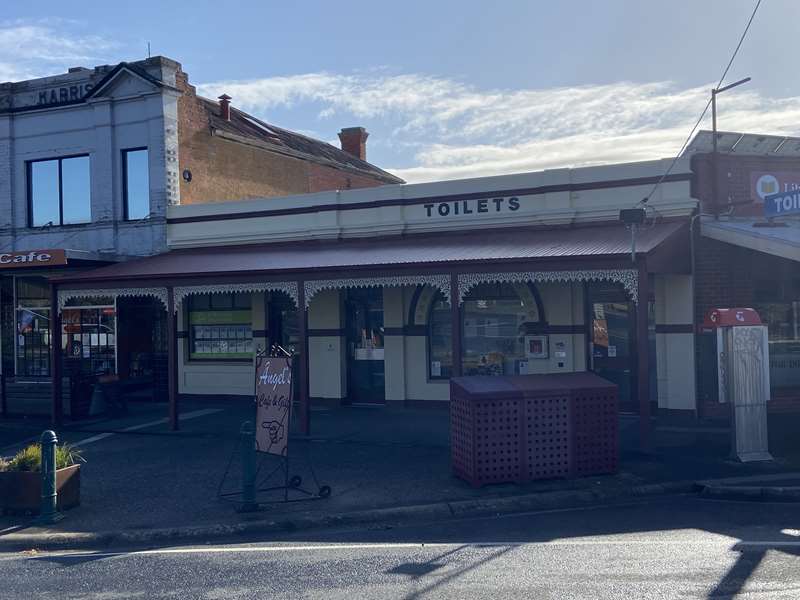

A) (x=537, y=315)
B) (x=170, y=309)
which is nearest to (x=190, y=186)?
(x=170, y=309)

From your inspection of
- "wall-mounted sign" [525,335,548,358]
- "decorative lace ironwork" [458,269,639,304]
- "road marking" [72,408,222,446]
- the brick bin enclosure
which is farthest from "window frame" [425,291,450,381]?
the brick bin enclosure

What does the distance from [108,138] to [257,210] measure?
4535mm

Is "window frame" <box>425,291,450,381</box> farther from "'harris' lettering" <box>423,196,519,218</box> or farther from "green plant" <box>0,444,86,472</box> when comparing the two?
"green plant" <box>0,444,86,472</box>

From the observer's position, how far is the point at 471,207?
54.7ft

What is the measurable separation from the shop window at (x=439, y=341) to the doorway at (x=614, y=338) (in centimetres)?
292

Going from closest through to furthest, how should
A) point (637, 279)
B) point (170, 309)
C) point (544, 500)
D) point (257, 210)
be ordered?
point (544, 500)
point (637, 279)
point (170, 309)
point (257, 210)

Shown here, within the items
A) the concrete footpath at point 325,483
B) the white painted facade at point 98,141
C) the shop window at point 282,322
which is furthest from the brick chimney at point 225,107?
the concrete footpath at point 325,483

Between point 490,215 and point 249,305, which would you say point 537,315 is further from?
point 249,305

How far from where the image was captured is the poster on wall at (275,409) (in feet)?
32.4

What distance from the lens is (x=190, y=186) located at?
67.2ft

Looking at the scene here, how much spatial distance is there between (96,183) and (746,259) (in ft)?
49.2

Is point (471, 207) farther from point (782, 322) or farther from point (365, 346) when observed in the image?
point (782, 322)

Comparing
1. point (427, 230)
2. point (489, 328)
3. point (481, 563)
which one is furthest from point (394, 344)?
point (481, 563)

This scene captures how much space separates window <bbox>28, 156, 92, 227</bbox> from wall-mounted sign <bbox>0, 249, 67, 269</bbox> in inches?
110
